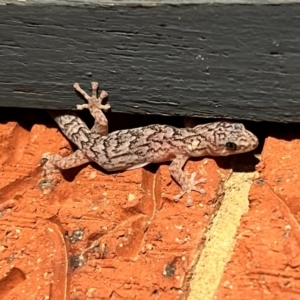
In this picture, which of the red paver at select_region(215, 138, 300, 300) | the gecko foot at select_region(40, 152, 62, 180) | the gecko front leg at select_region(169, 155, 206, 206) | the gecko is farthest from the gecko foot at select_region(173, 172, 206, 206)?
the gecko foot at select_region(40, 152, 62, 180)

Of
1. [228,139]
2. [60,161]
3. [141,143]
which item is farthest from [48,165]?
[228,139]

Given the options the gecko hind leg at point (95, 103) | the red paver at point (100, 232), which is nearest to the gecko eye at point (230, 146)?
the red paver at point (100, 232)

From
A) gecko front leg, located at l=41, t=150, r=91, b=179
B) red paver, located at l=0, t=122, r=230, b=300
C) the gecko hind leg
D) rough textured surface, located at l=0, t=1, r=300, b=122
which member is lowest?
red paver, located at l=0, t=122, r=230, b=300

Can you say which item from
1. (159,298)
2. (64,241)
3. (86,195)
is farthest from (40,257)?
(159,298)

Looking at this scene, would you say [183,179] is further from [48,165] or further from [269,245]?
[48,165]

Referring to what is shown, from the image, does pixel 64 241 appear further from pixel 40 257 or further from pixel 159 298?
pixel 159 298

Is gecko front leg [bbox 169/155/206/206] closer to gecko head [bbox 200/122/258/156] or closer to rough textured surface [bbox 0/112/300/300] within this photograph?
rough textured surface [bbox 0/112/300/300]
